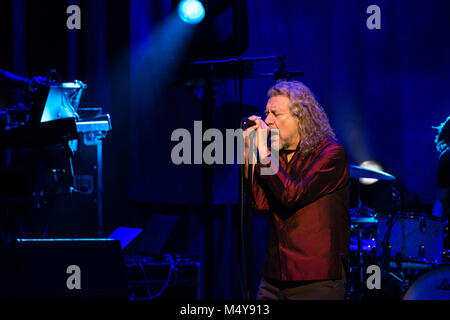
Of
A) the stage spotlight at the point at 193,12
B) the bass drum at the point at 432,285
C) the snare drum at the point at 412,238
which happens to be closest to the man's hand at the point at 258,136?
the bass drum at the point at 432,285

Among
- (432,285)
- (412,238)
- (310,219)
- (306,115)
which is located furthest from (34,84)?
(412,238)

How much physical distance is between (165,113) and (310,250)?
2435 millimetres

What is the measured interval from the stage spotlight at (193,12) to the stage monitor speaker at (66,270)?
178cm

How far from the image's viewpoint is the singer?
83.6 inches

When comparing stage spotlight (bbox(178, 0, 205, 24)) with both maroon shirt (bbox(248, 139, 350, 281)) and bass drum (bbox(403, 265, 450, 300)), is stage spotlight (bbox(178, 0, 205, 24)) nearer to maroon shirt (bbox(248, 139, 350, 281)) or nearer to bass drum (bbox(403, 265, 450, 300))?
maroon shirt (bbox(248, 139, 350, 281))

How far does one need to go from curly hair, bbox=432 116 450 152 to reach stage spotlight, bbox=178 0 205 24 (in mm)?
1952

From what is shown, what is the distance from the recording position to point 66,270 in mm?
2473

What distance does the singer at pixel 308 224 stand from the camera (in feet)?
6.97

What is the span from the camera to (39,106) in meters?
2.98

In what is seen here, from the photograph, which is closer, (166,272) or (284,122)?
(284,122)

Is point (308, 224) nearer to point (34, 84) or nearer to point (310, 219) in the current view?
point (310, 219)

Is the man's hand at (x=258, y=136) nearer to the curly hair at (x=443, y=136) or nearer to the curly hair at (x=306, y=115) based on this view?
the curly hair at (x=306, y=115)

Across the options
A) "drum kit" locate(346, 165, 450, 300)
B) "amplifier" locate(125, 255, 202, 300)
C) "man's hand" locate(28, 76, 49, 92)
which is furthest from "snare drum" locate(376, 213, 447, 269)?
"man's hand" locate(28, 76, 49, 92)

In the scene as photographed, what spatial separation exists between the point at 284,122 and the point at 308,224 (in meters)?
0.49
